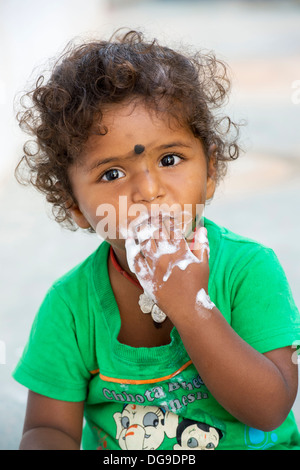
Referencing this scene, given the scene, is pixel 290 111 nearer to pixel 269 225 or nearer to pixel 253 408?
pixel 269 225

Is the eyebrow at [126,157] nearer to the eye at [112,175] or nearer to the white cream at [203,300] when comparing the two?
the eye at [112,175]

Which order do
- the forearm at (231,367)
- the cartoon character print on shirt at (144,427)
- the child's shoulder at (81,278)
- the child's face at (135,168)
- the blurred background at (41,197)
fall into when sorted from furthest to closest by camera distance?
the blurred background at (41,197) < the child's shoulder at (81,278) < the cartoon character print on shirt at (144,427) < the child's face at (135,168) < the forearm at (231,367)

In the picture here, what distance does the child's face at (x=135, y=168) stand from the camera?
1438 mm

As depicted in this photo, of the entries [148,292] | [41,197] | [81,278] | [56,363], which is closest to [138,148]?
[148,292]

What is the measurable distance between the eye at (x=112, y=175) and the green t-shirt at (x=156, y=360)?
291mm

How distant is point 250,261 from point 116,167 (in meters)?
0.38

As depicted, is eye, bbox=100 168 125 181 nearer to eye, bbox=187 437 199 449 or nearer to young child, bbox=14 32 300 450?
young child, bbox=14 32 300 450

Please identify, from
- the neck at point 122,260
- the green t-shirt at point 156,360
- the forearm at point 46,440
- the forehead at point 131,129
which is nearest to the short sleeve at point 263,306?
the green t-shirt at point 156,360

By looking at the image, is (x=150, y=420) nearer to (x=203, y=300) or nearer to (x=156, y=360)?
(x=156, y=360)

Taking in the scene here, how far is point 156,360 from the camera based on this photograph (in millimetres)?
1536

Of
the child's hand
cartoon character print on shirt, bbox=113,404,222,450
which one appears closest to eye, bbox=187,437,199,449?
cartoon character print on shirt, bbox=113,404,222,450

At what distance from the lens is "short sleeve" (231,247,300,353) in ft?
4.76

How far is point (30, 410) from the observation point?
1636 millimetres
